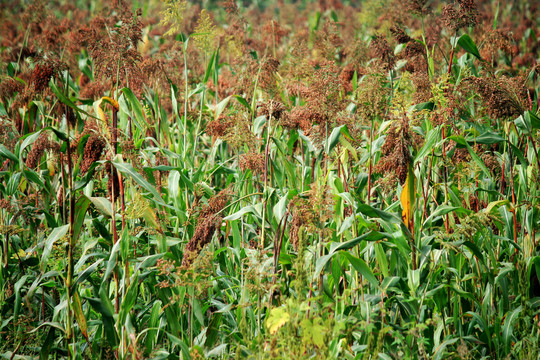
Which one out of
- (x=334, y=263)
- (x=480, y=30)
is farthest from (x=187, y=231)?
(x=480, y=30)

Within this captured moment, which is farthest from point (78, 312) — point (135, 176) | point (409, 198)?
point (409, 198)

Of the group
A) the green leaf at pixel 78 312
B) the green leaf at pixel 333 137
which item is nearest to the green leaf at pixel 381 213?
the green leaf at pixel 333 137

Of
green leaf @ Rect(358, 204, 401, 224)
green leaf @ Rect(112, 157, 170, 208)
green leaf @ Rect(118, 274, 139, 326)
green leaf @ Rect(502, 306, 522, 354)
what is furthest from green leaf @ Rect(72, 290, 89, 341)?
green leaf @ Rect(502, 306, 522, 354)

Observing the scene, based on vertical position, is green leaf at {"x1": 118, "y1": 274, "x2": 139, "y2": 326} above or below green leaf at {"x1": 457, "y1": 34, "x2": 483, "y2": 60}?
below

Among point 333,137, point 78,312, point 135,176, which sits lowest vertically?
point 78,312

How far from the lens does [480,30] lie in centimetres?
655

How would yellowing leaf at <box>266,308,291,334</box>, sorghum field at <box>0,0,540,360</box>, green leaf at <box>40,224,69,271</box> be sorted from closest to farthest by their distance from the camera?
yellowing leaf at <box>266,308,291,334</box> → sorghum field at <box>0,0,540,360</box> → green leaf at <box>40,224,69,271</box>

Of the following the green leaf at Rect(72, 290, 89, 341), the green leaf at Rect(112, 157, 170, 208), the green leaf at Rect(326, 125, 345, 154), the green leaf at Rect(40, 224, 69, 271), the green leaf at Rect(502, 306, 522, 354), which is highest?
the green leaf at Rect(326, 125, 345, 154)

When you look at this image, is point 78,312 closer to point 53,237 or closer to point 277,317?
point 53,237

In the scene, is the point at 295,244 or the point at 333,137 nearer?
the point at 295,244

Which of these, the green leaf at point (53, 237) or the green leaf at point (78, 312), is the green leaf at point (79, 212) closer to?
the green leaf at point (53, 237)

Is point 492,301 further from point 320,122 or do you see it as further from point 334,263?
point 320,122

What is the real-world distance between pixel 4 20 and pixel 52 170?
237 inches

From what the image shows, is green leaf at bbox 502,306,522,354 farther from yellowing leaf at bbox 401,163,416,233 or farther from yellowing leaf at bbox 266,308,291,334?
yellowing leaf at bbox 266,308,291,334
